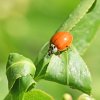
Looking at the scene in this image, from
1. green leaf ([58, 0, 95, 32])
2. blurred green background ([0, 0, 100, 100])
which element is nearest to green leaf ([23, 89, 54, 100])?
green leaf ([58, 0, 95, 32])

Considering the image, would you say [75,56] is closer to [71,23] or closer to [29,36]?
[71,23]

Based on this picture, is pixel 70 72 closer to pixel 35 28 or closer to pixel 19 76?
pixel 19 76

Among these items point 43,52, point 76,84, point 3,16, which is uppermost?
point 3,16

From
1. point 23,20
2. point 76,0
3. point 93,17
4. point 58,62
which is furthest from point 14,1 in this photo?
point 58,62

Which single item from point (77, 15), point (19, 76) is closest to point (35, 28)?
point (77, 15)

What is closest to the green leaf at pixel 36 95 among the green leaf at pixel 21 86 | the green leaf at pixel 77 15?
the green leaf at pixel 21 86
